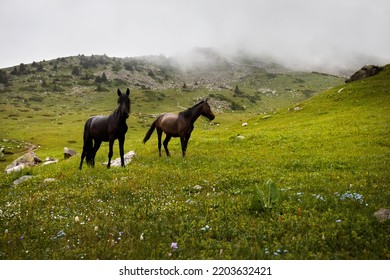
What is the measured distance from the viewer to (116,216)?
29.3 ft

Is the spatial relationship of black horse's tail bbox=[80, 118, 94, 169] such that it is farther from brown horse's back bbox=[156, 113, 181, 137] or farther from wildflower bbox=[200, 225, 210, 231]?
wildflower bbox=[200, 225, 210, 231]

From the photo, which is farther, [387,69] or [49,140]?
[49,140]

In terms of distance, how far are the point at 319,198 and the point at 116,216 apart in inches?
247

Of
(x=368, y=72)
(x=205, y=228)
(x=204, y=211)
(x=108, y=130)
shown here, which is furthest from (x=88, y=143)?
(x=368, y=72)

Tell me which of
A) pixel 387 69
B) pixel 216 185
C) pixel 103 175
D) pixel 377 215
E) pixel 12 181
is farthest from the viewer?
pixel 387 69

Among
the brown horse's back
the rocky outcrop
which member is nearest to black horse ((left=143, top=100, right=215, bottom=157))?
the brown horse's back

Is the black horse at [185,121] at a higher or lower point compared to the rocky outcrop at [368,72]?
lower

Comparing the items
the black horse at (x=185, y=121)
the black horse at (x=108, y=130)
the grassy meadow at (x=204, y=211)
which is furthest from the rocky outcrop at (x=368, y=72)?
the black horse at (x=108, y=130)

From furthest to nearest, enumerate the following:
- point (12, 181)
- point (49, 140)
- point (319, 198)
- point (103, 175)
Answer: point (49, 140), point (12, 181), point (103, 175), point (319, 198)

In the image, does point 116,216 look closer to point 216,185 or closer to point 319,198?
point 216,185

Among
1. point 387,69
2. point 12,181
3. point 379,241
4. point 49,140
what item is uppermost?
point 387,69

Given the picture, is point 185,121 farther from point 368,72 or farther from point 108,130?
point 368,72

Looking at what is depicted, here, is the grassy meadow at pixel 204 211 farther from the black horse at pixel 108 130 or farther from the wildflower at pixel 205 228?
the black horse at pixel 108 130

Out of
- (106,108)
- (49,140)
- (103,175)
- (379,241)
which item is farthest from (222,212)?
(106,108)
